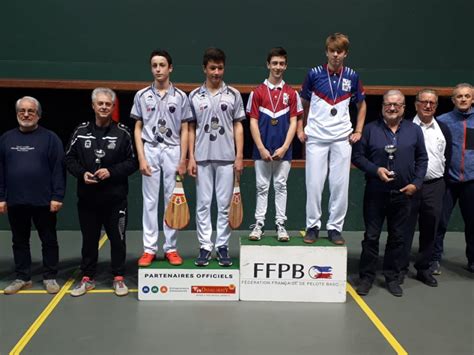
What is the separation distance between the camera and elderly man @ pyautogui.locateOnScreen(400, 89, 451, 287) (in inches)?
156

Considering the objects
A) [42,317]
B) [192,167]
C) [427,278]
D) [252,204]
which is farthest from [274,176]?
[252,204]

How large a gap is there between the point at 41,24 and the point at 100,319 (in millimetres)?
4272

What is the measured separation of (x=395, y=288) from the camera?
3.90 m

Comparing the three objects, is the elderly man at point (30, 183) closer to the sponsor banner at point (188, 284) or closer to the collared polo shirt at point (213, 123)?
the sponsor banner at point (188, 284)

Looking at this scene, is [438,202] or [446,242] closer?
[438,202]

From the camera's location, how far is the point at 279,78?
382cm

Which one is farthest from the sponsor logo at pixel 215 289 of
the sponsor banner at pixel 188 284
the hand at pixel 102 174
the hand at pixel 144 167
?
the hand at pixel 102 174

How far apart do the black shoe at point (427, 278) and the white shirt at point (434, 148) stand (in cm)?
85

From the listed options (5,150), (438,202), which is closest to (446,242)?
(438,202)

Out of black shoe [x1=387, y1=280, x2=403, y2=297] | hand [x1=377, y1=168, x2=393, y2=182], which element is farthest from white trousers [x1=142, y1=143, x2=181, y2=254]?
black shoe [x1=387, y1=280, x2=403, y2=297]

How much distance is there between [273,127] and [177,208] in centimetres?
100

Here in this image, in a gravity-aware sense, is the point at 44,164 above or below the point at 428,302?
above

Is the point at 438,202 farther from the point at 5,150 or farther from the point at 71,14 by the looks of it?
the point at 71,14

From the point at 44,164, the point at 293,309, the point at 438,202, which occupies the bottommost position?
the point at 293,309
